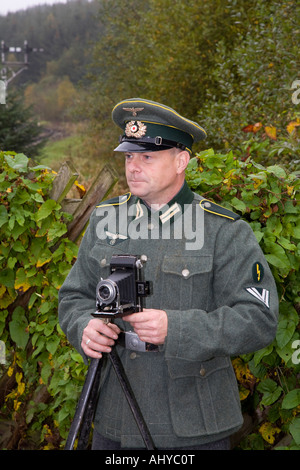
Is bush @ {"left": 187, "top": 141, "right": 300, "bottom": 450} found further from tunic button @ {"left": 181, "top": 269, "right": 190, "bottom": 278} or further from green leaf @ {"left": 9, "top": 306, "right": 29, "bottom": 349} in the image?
green leaf @ {"left": 9, "top": 306, "right": 29, "bottom": 349}

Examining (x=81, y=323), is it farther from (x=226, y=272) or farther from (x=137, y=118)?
(x=137, y=118)

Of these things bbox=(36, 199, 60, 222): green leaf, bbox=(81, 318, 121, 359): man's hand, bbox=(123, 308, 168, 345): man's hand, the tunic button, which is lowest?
bbox=(36, 199, 60, 222): green leaf

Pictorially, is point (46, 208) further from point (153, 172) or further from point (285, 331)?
point (285, 331)

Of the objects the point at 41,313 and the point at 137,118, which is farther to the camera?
the point at 41,313

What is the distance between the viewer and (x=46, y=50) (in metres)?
61.5

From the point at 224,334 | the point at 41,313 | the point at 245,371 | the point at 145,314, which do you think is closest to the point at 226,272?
the point at 224,334

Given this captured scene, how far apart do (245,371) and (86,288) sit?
1.29 meters

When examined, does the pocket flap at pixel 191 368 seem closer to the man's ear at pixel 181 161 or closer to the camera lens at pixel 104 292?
the camera lens at pixel 104 292

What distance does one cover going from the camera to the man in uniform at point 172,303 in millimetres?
2086

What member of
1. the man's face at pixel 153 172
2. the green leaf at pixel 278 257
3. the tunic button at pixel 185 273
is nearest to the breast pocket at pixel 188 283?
the tunic button at pixel 185 273

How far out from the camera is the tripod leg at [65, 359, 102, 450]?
1928 mm

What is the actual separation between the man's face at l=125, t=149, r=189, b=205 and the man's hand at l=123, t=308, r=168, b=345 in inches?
21.9

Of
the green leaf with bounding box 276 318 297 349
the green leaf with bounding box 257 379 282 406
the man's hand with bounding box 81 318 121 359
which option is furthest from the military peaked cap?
the green leaf with bounding box 257 379 282 406

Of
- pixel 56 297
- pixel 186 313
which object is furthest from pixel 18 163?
pixel 186 313
